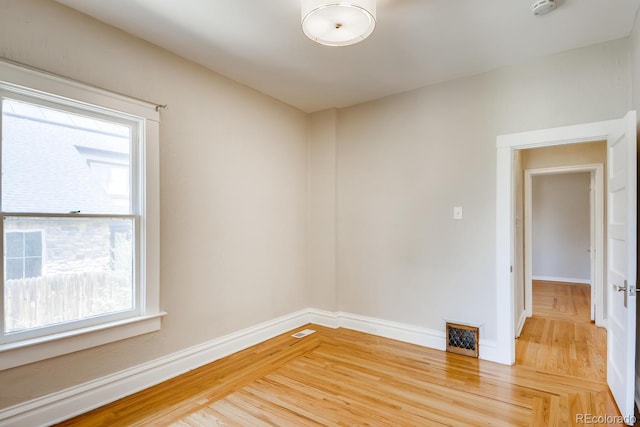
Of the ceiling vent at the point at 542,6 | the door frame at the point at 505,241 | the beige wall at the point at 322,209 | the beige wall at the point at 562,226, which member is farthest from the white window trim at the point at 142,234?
the beige wall at the point at 562,226

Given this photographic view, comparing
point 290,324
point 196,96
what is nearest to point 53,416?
point 290,324

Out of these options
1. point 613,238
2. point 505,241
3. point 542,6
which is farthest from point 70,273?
point 613,238

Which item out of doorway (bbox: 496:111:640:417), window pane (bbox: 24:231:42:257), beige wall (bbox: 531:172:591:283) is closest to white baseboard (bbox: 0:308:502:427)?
doorway (bbox: 496:111:640:417)

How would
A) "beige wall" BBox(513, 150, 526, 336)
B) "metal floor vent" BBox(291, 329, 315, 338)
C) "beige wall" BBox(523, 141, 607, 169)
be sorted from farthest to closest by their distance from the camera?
"beige wall" BBox(523, 141, 607, 169)
"beige wall" BBox(513, 150, 526, 336)
"metal floor vent" BBox(291, 329, 315, 338)

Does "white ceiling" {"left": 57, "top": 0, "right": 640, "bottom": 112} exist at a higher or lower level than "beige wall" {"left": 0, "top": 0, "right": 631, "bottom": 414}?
higher

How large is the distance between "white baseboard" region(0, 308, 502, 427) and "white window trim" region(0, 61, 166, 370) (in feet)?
0.96

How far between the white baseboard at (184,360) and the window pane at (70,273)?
0.49 metres

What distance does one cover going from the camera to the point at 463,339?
3324 millimetres

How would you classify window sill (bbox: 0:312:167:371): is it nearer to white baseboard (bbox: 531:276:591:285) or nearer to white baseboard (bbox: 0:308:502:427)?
white baseboard (bbox: 0:308:502:427)

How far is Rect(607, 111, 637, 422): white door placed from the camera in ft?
7.06

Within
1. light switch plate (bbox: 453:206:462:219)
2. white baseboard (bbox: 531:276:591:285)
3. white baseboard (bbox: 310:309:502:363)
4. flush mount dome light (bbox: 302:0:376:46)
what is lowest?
white baseboard (bbox: 531:276:591:285)

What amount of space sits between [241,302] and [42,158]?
2.10 metres

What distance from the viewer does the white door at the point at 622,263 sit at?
215cm

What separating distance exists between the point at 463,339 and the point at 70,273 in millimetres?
3412
